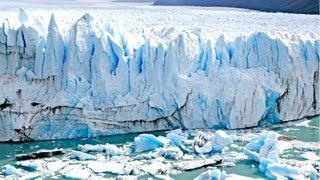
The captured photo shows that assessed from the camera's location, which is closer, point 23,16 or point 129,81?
point 129,81

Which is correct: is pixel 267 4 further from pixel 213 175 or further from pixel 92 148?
pixel 213 175

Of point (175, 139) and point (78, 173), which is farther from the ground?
point (175, 139)

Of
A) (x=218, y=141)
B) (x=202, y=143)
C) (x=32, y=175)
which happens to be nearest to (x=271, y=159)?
(x=218, y=141)

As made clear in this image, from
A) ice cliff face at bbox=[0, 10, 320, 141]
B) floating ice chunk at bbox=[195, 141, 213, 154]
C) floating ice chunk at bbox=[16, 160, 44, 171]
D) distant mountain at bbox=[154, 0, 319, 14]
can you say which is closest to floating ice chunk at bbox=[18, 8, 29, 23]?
ice cliff face at bbox=[0, 10, 320, 141]

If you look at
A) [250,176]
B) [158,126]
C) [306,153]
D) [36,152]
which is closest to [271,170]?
[250,176]

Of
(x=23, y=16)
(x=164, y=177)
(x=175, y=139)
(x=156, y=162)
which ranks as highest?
(x=23, y=16)

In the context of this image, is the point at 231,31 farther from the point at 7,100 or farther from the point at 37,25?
the point at 7,100

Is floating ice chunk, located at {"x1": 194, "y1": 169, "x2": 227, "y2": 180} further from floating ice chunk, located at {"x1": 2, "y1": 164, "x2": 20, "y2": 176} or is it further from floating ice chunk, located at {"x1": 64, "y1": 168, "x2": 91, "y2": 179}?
floating ice chunk, located at {"x1": 2, "y1": 164, "x2": 20, "y2": 176}
